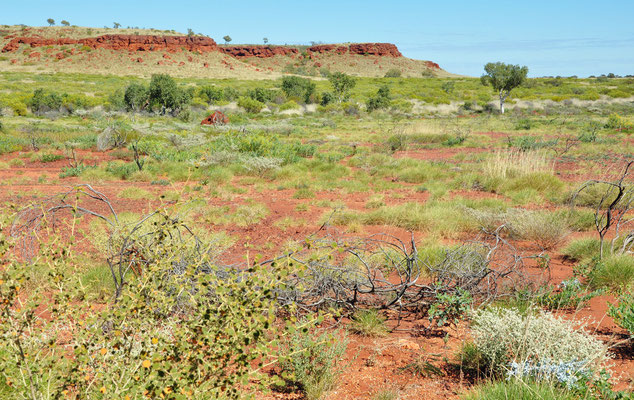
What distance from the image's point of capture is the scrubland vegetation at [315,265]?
215 cm

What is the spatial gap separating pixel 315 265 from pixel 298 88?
37007mm

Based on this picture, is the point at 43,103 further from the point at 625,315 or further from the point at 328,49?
the point at 328,49

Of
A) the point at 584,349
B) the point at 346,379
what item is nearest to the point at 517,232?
the point at 584,349

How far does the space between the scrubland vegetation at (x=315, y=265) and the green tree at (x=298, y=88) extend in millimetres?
16419

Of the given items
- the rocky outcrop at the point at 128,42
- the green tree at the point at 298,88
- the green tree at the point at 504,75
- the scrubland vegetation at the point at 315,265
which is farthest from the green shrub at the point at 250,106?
the rocky outcrop at the point at 128,42

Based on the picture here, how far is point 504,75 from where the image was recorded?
34.4 meters

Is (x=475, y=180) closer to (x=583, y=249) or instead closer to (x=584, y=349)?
(x=583, y=249)

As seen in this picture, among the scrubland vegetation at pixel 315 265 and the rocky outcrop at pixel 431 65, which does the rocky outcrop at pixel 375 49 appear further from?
the scrubland vegetation at pixel 315 265

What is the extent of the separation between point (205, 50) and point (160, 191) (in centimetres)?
6866

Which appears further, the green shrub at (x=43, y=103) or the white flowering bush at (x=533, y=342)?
the green shrub at (x=43, y=103)

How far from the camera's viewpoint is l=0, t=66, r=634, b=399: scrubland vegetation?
7.06ft

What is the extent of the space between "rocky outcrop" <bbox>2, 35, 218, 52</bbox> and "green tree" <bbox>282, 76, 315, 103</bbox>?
3766cm

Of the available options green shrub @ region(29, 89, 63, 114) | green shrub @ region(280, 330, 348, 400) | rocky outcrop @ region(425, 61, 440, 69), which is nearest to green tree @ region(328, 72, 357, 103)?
green shrub @ region(29, 89, 63, 114)

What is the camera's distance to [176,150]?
47.4ft
